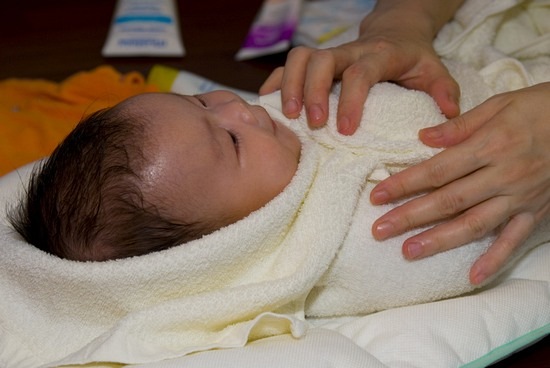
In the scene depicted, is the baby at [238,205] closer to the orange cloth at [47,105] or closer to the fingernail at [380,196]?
the fingernail at [380,196]

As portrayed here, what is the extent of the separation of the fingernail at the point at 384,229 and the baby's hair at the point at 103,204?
199 mm

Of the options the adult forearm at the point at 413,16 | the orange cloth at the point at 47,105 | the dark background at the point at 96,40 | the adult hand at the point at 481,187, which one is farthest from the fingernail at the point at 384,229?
the dark background at the point at 96,40

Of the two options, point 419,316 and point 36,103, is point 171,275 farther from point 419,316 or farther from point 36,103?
point 36,103

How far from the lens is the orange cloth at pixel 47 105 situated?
1397 mm

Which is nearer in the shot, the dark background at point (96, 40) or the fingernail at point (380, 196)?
the fingernail at point (380, 196)

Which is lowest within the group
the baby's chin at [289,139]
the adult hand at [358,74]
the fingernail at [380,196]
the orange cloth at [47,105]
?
the orange cloth at [47,105]

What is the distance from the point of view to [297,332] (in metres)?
0.85

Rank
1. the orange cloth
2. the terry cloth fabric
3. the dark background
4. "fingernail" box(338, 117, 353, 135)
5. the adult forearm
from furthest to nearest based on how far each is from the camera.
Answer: the dark background, the orange cloth, the adult forearm, "fingernail" box(338, 117, 353, 135), the terry cloth fabric

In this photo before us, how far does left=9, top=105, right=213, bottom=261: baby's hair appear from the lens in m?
0.85

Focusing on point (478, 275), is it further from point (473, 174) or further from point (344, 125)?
point (344, 125)

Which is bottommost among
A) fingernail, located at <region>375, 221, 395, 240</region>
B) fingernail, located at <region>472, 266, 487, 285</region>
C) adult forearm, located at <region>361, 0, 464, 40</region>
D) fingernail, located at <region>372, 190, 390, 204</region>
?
fingernail, located at <region>472, 266, 487, 285</region>

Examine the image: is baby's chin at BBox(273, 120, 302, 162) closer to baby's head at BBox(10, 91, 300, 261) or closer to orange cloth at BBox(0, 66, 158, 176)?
baby's head at BBox(10, 91, 300, 261)

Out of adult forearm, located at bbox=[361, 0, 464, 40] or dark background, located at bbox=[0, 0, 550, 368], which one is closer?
adult forearm, located at bbox=[361, 0, 464, 40]

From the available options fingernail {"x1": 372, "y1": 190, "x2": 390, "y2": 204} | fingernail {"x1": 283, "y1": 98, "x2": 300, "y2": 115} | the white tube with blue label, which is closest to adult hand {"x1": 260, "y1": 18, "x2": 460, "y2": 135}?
fingernail {"x1": 283, "y1": 98, "x2": 300, "y2": 115}
